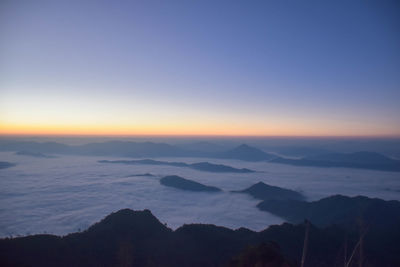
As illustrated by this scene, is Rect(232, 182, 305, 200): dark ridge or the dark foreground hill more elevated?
the dark foreground hill

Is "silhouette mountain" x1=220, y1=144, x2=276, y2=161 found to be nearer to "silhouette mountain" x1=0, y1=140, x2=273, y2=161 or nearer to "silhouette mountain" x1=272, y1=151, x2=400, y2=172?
"silhouette mountain" x1=0, y1=140, x2=273, y2=161

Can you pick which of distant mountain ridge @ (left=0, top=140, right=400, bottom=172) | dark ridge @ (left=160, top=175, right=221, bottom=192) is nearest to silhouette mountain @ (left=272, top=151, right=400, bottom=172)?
distant mountain ridge @ (left=0, top=140, right=400, bottom=172)

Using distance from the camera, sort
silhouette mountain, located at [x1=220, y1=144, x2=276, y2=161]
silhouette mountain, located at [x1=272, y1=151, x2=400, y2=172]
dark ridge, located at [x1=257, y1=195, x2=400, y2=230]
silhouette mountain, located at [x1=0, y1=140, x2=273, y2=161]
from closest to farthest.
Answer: dark ridge, located at [x1=257, y1=195, x2=400, y2=230], silhouette mountain, located at [x1=272, y1=151, x2=400, y2=172], silhouette mountain, located at [x1=0, y1=140, x2=273, y2=161], silhouette mountain, located at [x1=220, y1=144, x2=276, y2=161]

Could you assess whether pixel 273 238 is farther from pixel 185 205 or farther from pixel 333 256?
pixel 185 205

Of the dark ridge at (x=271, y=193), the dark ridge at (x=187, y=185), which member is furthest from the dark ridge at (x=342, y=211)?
the dark ridge at (x=187, y=185)

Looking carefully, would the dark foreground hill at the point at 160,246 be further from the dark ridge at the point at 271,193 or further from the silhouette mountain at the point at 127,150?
the silhouette mountain at the point at 127,150

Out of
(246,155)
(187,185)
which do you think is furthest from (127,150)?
(187,185)

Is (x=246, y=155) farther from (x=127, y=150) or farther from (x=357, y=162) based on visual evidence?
(x=127, y=150)

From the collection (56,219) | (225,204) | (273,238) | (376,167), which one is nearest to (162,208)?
(225,204)
